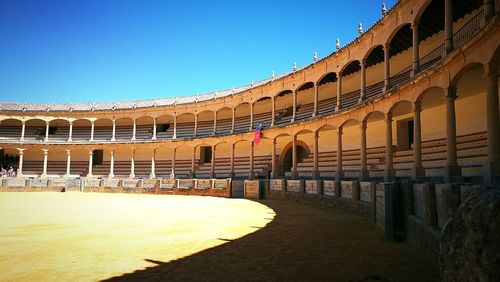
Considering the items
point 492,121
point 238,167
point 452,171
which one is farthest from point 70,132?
point 492,121

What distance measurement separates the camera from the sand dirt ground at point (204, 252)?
5421 millimetres

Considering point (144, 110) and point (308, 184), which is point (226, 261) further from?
point (144, 110)

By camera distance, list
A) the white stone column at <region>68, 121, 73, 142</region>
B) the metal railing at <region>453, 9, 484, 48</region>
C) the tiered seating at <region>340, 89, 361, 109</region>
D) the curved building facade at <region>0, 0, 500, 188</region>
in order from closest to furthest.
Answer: the metal railing at <region>453, 9, 484, 48</region> → the curved building facade at <region>0, 0, 500, 188</region> → the tiered seating at <region>340, 89, 361, 109</region> → the white stone column at <region>68, 121, 73, 142</region>

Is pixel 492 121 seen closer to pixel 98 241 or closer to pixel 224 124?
pixel 98 241

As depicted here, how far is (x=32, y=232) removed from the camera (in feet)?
30.3

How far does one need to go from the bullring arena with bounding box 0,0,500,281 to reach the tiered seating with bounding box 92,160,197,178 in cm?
22

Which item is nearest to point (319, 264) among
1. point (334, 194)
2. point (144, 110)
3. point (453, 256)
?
point (453, 256)

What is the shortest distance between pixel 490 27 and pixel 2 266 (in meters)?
11.5

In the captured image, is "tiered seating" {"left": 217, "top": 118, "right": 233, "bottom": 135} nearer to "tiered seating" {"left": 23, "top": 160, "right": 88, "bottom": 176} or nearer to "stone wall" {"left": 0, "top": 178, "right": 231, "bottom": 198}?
"stone wall" {"left": 0, "top": 178, "right": 231, "bottom": 198}

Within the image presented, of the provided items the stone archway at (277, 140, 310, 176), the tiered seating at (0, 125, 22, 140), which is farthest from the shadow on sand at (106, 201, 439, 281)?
the tiered seating at (0, 125, 22, 140)

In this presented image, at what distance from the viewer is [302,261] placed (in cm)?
621

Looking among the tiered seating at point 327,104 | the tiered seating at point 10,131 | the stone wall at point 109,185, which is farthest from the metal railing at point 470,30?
the tiered seating at point 10,131

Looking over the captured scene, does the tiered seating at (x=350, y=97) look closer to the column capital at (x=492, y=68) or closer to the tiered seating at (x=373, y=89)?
the tiered seating at (x=373, y=89)

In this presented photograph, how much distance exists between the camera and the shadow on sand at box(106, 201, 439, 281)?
5316 mm
